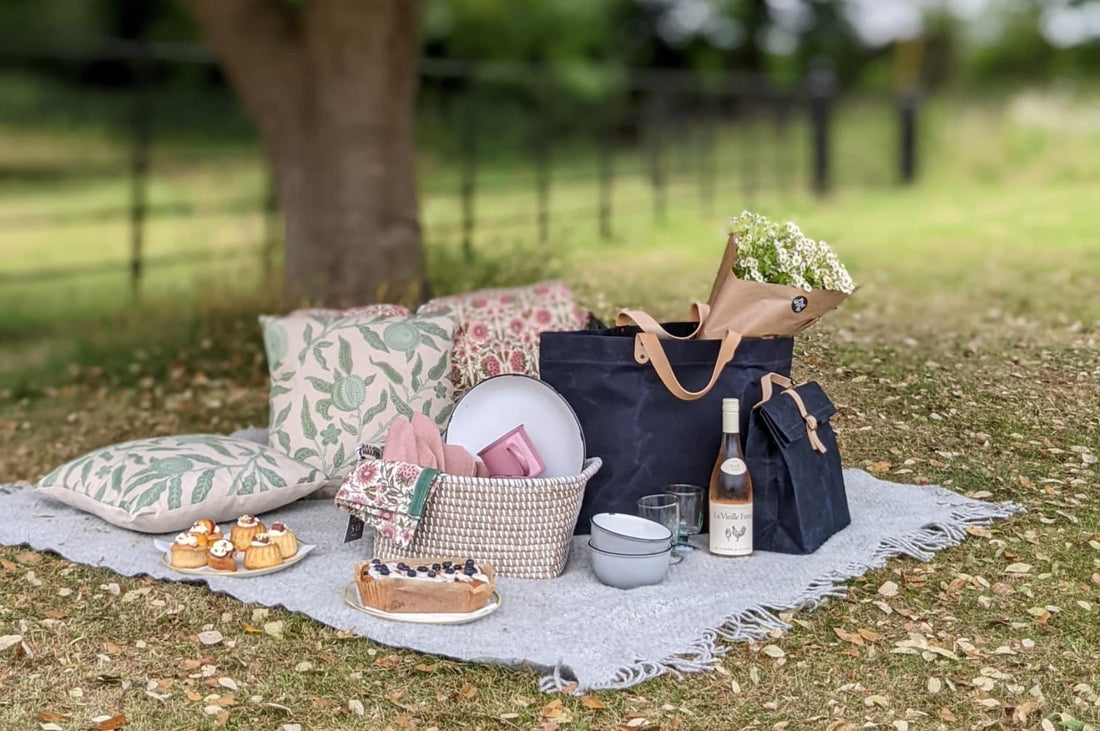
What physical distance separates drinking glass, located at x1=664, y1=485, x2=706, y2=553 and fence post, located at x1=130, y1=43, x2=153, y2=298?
14.6 ft

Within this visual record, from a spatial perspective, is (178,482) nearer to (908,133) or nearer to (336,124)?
(336,124)

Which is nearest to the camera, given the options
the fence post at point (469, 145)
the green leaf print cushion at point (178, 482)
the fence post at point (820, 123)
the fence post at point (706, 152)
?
the green leaf print cushion at point (178, 482)

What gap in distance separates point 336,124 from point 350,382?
251cm

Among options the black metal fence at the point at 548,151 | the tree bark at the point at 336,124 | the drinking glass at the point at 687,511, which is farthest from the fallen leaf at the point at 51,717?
the black metal fence at the point at 548,151

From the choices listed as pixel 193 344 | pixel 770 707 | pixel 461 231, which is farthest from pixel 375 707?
pixel 461 231

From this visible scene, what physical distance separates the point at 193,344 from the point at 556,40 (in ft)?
40.3

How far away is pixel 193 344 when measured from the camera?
597 cm

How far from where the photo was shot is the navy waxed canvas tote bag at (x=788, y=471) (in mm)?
3350

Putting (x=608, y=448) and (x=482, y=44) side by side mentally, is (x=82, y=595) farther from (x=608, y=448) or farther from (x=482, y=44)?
(x=482, y=44)

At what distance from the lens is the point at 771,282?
11.4 ft

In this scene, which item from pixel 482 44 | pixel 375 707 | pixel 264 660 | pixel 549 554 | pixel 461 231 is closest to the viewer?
pixel 375 707

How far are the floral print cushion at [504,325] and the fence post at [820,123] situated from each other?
9242 mm

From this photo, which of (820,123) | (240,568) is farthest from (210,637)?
(820,123)

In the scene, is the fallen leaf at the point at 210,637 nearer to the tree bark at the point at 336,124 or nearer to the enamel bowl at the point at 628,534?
the enamel bowl at the point at 628,534
